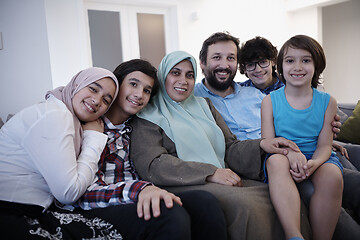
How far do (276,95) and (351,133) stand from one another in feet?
3.62

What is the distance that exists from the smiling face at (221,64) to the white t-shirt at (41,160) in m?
1.35

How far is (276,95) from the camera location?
5.28 ft

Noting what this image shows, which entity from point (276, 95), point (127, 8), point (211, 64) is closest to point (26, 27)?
point (127, 8)

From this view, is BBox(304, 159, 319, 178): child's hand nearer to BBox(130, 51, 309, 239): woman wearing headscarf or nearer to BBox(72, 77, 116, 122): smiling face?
BBox(130, 51, 309, 239): woman wearing headscarf

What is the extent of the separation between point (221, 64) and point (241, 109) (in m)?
0.39

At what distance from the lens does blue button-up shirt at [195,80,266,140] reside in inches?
82.1

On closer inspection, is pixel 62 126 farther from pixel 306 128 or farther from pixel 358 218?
pixel 358 218

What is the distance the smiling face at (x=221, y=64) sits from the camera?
221cm

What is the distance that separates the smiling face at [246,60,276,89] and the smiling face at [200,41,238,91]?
23 cm

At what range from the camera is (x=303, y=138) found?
1.52m

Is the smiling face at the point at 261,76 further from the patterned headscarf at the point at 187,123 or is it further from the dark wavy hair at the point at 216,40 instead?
the patterned headscarf at the point at 187,123

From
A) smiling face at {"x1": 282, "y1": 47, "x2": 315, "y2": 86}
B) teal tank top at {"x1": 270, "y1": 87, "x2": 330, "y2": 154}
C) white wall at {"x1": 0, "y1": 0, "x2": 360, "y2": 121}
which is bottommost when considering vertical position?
teal tank top at {"x1": 270, "y1": 87, "x2": 330, "y2": 154}

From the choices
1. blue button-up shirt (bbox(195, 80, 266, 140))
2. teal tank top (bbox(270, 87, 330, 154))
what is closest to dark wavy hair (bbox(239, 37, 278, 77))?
blue button-up shirt (bbox(195, 80, 266, 140))

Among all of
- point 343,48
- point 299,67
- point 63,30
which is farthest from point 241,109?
point 343,48
